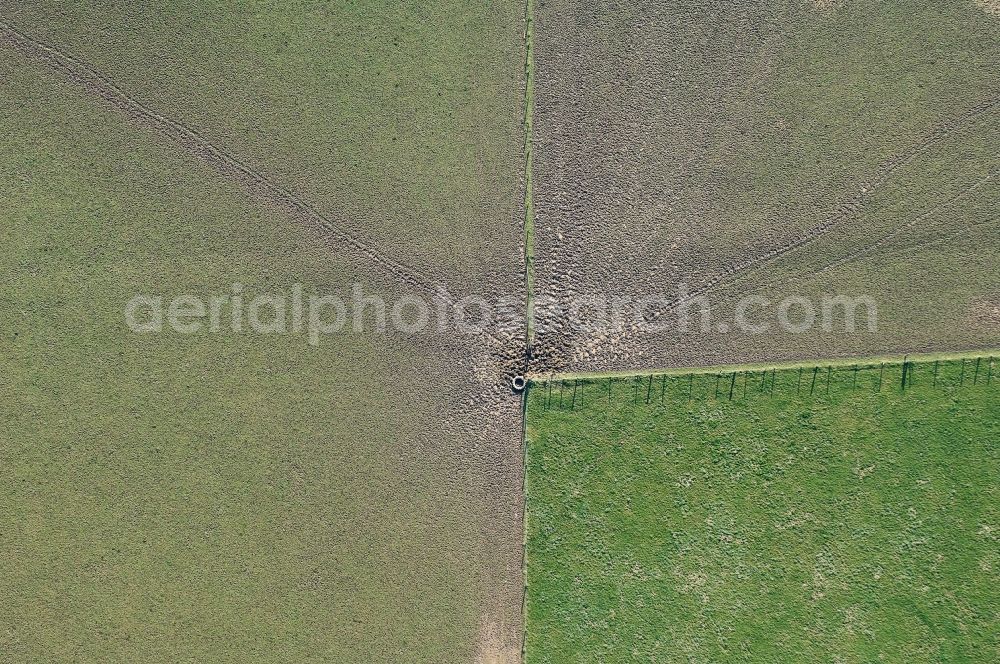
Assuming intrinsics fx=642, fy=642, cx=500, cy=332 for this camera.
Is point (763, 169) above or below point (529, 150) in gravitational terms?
below

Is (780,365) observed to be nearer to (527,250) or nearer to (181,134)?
(527,250)

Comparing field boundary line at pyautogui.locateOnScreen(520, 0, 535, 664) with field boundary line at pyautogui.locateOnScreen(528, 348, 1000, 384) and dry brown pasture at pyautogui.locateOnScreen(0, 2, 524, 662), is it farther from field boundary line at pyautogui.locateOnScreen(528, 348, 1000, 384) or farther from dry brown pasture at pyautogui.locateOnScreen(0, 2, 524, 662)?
field boundary line at pyautogui.locateOnScreen(528, 348, 1000, 384)

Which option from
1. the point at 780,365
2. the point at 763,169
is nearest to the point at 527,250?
the point at 763,169

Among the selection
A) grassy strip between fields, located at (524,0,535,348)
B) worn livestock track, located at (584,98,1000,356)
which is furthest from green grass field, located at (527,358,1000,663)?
grassy strip between fields, located at (524,0,535,348)

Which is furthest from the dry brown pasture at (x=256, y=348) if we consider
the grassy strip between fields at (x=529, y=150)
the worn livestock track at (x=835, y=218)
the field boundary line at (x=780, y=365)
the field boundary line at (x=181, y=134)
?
the worn livestock track at (x=835, y=218)

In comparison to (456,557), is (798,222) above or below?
above

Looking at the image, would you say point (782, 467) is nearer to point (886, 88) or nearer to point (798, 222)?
point (798, 222)

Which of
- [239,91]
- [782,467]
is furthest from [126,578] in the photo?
[782,467]
